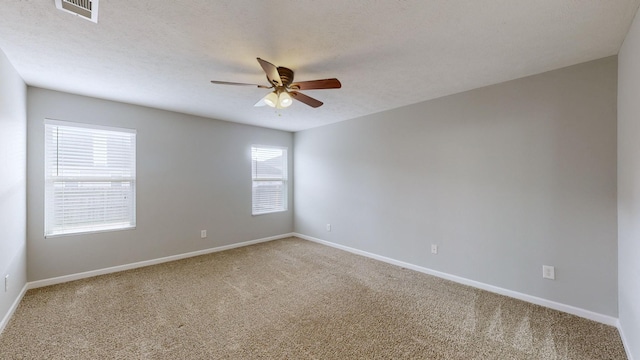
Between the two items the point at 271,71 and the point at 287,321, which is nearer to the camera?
the point at 271,71

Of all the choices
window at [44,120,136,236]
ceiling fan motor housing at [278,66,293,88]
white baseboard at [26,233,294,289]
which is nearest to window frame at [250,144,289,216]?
white baseboard at [26,233,294,289]

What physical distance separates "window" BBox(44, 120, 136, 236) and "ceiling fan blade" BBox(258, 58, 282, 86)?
2684mm

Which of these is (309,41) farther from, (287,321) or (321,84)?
(287,321)

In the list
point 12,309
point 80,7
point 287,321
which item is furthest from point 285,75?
point 12,309

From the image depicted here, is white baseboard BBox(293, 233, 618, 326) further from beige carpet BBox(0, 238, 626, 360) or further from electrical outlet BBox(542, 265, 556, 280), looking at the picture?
electrical outlet BBox(542, 265, 556, 280)

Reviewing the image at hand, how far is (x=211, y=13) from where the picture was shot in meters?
1.68

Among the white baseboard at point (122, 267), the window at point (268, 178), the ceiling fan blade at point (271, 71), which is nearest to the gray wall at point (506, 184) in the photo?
the window at point (268, 178)

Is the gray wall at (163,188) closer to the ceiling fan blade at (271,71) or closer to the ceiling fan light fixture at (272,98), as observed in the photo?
the ceiling fan light fixture at (272,98)

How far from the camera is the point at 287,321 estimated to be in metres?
2.31

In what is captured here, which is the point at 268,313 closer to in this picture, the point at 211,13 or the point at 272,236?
the point at 211,13

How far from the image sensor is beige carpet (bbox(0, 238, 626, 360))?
192 centimetres

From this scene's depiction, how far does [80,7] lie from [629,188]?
4.00m

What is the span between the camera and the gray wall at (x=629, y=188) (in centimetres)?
172

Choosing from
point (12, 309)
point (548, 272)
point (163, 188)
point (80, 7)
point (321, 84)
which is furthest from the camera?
point (163, 188)
